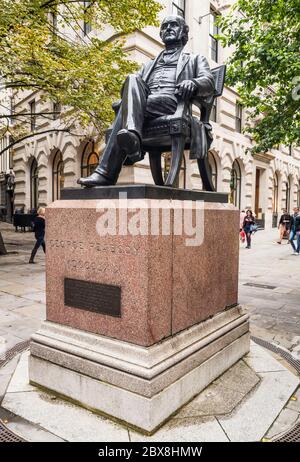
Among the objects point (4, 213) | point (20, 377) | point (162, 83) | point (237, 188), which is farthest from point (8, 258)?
point (4, 213)

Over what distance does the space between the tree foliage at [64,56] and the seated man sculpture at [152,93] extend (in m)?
6.28

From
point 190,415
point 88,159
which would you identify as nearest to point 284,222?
point 88,159

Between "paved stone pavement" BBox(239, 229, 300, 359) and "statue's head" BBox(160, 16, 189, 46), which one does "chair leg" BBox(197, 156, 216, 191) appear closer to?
"statue's head" BBox(160, 16, 189, 46)

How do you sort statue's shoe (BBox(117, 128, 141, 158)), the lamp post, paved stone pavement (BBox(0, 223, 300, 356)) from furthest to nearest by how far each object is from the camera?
the lamp post, paved stone pavement (BBox(0, 223, 300, 356)), statue's shoe (BBox(117, 128, 141, 158))

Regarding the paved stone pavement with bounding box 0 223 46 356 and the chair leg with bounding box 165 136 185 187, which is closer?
the chair leg with bounding box 165 136 185 187

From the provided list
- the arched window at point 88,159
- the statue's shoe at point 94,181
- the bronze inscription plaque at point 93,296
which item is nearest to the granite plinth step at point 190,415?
the bronze inscription plaque at point 93,296

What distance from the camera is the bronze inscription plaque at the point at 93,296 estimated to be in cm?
322

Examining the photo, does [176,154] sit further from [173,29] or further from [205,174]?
[173,29]

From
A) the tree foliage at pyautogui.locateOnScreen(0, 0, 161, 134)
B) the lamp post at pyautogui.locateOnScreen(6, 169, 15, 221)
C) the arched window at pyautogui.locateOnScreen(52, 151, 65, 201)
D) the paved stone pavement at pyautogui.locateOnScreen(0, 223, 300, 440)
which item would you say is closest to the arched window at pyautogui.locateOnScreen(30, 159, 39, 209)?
the lamp post at pyautogui.locateOnScreen(6, 169, 15, 221)

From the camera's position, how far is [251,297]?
7598 millimetres

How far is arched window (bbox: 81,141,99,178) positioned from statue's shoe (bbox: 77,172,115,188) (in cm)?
1715

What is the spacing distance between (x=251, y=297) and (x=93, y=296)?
508cm

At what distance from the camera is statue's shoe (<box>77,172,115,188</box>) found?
3.63 metres

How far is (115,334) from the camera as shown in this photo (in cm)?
323
